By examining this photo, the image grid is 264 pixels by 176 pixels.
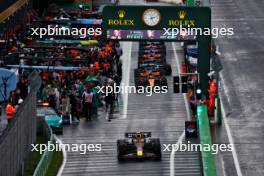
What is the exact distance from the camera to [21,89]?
5191cm

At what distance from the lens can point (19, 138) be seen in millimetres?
37469

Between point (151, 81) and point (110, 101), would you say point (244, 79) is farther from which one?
point (110, 101)

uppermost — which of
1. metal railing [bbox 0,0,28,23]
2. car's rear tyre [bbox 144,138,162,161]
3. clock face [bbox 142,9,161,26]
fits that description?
metal railing [bbox 0,0,28,23]

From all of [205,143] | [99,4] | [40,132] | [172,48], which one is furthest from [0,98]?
[99,4]

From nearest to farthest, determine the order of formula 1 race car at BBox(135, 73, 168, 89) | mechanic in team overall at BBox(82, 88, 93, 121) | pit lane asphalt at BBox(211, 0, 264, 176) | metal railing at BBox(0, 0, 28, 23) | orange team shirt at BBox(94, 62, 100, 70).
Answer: pit lane asphalt at BBox(211, 0, 264, 176) < mechanic in team overall at BBox(82, 88, 93, 121) < orange team shirt at BBox(94, 62, 100, 70) < formula 1 race car at BBox(135, 73, 168, 89) < metal railing at BBox(0, 0, 28, 23)

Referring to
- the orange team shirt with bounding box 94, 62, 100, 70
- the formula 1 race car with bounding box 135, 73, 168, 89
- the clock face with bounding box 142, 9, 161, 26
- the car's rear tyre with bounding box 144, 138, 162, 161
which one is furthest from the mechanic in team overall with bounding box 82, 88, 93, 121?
the formula 1 race car with bounding box 135, 73, 168, 89

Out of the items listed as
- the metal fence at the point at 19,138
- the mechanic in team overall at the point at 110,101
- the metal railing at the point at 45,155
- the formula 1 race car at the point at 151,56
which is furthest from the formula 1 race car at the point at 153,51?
the metal fence at the point at 19,138

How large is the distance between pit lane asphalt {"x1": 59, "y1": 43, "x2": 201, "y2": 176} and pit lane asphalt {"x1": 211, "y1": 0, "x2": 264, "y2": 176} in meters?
2.03

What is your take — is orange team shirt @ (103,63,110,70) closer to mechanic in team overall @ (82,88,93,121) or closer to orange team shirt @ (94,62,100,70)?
orange team shirt @ (94,62,100,70)

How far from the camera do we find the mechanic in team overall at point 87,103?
1923 inches

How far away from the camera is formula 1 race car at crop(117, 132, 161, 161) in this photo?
138ft

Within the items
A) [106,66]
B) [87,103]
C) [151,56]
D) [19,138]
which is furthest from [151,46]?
[19,138]

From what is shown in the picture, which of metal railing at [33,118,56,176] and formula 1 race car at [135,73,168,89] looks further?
formula 1 race car at [135,73,168,89]

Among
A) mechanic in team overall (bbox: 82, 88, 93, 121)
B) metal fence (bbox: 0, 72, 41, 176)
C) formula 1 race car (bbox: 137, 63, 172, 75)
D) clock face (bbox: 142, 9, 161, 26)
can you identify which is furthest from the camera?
formula 1 race car (bbox: 137, 63, 172, 75)
